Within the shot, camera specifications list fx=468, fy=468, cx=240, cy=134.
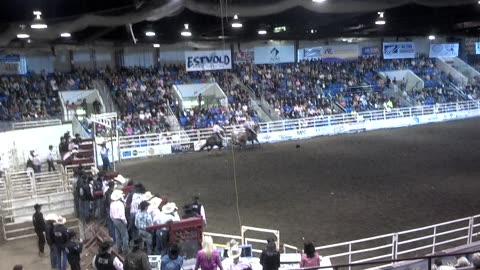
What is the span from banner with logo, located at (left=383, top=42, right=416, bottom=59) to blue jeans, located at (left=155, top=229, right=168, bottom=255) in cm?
3339

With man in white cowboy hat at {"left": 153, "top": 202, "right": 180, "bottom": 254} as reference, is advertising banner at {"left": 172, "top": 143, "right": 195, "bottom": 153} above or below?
below

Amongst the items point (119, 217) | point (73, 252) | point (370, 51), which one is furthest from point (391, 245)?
point (370, 51)

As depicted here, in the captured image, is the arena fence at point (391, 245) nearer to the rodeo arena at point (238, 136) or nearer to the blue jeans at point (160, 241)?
the rodeo arena at point (238, 136)

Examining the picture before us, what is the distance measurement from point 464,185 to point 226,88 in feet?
66.5

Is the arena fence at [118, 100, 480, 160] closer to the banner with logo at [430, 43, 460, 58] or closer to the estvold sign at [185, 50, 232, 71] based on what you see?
the estvold sign at [185, 50, 232, 71]

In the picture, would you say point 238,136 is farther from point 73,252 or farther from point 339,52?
point 339,52

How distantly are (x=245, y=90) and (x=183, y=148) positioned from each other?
404 inches

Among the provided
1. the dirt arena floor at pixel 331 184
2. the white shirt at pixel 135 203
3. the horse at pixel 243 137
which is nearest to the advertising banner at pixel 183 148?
the dirt arena floor at pixel 331 184

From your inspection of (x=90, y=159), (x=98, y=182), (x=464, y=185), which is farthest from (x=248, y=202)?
(x=464, y=185)

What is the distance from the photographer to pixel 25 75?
2902cm

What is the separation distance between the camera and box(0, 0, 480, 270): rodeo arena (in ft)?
30.2

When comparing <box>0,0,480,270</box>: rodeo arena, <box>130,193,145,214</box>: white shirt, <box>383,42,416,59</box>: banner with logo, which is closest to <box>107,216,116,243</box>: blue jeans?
<box>0,0,480,270</box>: rodeo arena

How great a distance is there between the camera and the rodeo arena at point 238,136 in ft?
30.2

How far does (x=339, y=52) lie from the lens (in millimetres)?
38125
